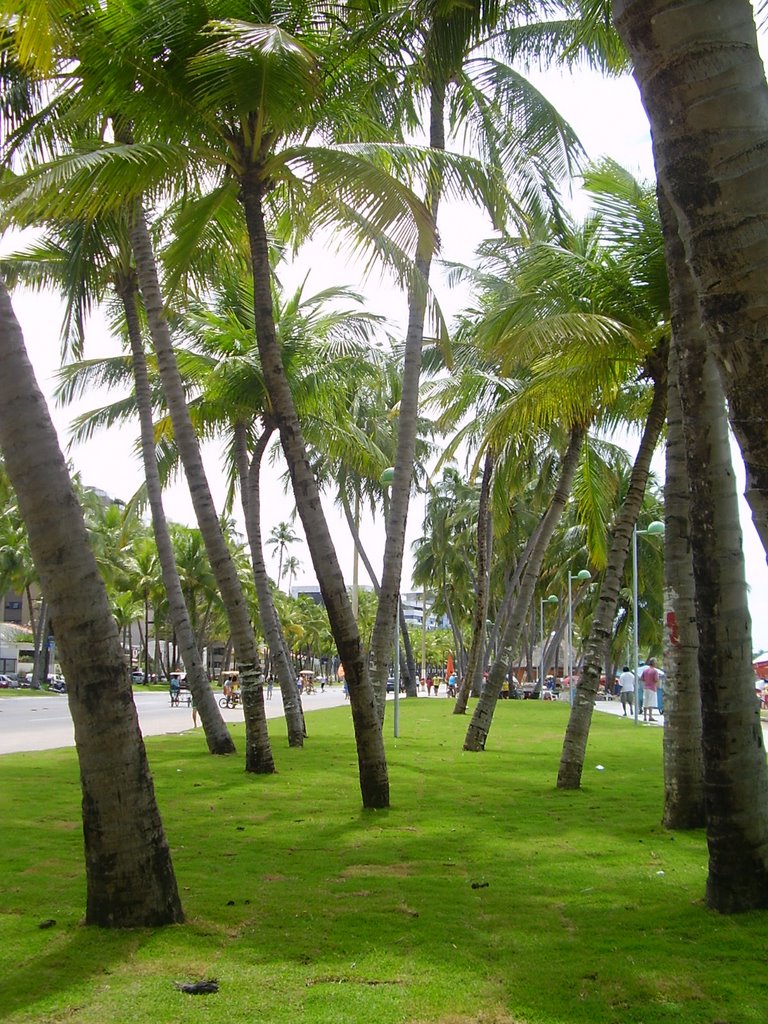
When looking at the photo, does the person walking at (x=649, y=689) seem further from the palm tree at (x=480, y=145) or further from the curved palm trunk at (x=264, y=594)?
the palm tree at (x=480, y=145)

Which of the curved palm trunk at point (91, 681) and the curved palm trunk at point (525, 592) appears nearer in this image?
the curved palm trunk at point (91, 681)

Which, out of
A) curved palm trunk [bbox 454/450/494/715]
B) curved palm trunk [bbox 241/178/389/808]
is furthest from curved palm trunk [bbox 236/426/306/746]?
curved palm trunk [bbox 241/178/389/808]

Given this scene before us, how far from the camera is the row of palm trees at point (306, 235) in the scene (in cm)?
575

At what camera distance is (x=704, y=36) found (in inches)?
128

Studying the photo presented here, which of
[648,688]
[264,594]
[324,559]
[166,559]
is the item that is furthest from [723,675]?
[648,688]

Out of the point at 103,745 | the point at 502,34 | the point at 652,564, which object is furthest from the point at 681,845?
the point at 652,564

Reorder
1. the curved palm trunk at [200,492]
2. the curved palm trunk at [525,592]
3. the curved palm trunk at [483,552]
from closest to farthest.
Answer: the curved palm trunk at [200,492], the curved palm trunk at [525,592], the curved palm trunk at [483,552]

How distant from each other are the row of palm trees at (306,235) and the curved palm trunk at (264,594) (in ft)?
5.22

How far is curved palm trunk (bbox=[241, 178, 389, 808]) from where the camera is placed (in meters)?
9.88

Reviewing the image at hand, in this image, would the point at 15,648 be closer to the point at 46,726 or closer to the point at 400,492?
the point at 46,726

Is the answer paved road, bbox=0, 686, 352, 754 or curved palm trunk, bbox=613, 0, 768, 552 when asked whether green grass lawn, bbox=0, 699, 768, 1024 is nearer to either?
curved palm trunk, bbox=613, 0, 768, 552

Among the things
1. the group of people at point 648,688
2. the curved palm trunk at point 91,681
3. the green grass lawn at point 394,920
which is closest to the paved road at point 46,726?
the green grass lawn at point 394,920

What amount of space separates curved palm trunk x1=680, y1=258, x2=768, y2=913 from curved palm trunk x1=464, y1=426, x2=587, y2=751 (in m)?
8.81

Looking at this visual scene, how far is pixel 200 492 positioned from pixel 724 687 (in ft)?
30.5
